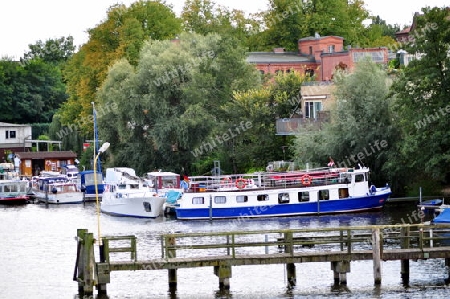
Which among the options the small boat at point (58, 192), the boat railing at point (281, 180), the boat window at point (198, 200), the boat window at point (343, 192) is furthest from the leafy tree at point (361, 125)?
the small boat at point (58, 192)

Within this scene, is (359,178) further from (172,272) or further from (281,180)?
(172,272)

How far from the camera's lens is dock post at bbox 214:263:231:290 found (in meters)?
50.4

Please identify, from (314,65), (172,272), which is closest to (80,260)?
(172,272)

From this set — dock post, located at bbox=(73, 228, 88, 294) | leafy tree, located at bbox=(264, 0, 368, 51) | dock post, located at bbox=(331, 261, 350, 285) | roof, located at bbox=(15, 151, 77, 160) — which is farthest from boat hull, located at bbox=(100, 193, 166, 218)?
leafy tree, located at bbox=(264, 0, 368, 51)

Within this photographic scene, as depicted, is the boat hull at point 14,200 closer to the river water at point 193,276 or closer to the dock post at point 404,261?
the river water at point 193,276

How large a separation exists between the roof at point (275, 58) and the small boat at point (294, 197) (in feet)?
145

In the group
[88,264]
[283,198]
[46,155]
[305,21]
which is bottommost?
[88,264]

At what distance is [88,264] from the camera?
49.8m

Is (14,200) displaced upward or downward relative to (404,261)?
upward

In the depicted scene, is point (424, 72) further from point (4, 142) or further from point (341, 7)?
point (4, 142)

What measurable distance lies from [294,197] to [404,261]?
32.4 m

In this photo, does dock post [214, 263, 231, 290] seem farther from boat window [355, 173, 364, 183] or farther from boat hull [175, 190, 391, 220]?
boat window [355, 173, 364, 183]

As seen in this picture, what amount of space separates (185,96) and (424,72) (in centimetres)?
2986

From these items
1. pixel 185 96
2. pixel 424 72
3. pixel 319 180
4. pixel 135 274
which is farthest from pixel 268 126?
pixel 135 274
